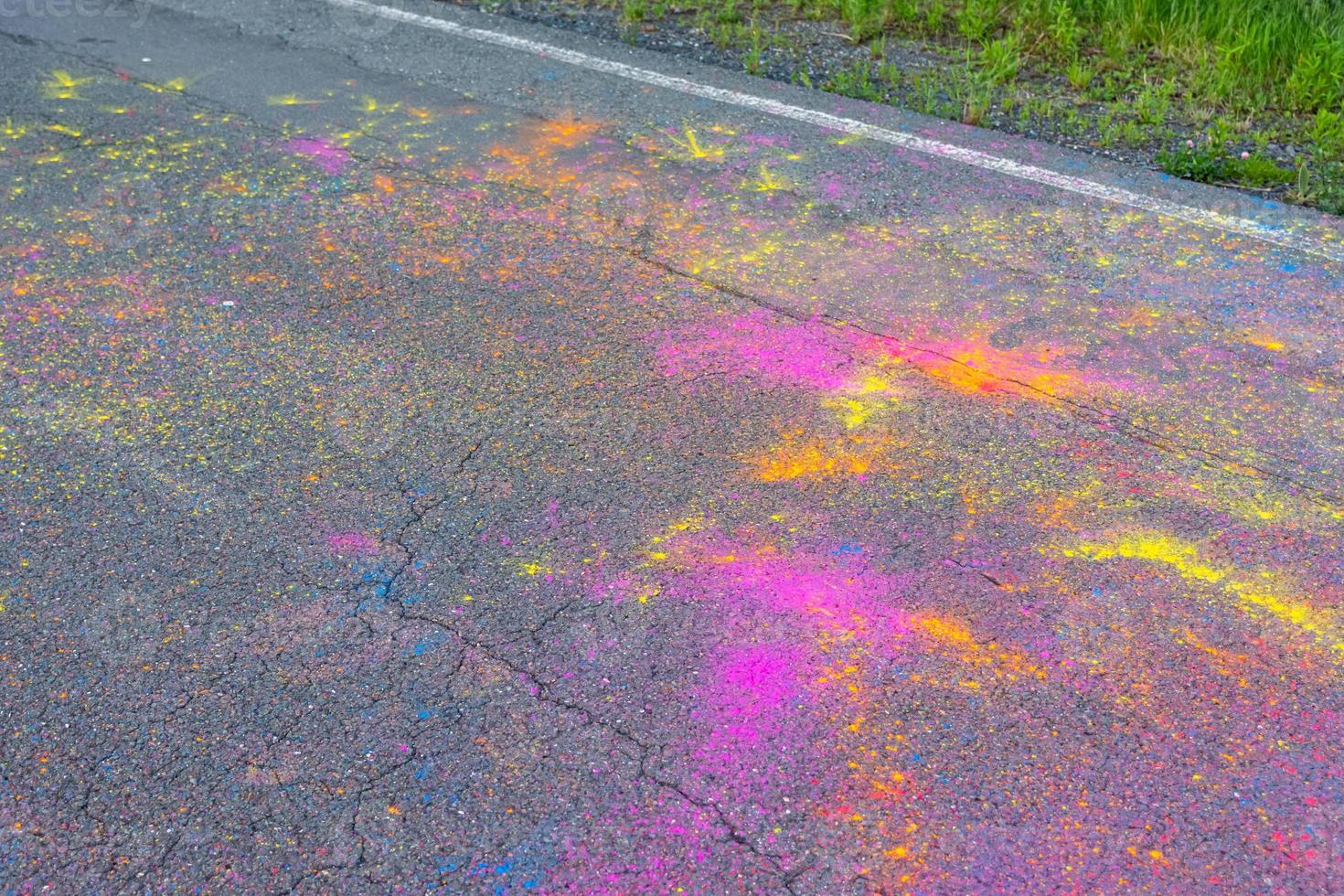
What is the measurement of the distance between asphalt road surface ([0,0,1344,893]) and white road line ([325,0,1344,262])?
4cm

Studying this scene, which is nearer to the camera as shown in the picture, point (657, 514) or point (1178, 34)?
point (657, 514)

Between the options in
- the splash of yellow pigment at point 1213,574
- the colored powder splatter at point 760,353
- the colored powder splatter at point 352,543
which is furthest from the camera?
the colored powder splatter at point 760,353

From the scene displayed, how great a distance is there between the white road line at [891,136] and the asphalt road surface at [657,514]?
37 mm

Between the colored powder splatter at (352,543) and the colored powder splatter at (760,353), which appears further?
the colored powder splatter at (760,353)

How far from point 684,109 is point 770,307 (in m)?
1.92

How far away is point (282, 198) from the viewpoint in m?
5.18

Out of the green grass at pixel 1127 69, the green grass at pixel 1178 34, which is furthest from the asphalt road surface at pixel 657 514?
the green grass at pixel 1178 34

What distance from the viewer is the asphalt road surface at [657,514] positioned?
8.43 ft

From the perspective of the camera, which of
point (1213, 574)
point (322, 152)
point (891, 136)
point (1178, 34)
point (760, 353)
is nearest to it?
point (1213, 574)

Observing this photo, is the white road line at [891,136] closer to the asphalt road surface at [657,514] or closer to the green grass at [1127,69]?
the asphalt road surface at [657,514]

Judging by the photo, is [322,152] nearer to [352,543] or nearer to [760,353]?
[760,353]

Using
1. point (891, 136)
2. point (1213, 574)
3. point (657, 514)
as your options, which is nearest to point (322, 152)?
point (891, 136)

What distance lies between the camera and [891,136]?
19.0 ft

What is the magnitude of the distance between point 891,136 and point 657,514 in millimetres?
2936
